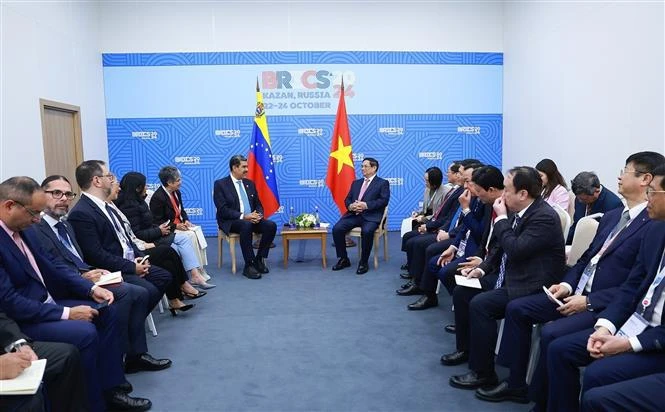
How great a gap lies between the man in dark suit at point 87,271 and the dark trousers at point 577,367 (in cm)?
236

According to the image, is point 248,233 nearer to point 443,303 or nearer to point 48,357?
point 443,303

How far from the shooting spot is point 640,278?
226 cm

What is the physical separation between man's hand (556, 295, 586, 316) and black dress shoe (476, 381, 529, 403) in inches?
19.4

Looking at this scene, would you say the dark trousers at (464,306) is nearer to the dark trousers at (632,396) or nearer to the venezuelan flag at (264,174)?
the dark trousers at (632,396)

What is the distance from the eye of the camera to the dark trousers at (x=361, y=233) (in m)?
5.80

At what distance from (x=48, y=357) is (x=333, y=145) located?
5.26 metres

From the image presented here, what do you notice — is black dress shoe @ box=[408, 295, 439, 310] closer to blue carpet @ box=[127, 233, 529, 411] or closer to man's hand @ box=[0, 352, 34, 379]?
blue carpet @ box=[127, 233, 529, 411]

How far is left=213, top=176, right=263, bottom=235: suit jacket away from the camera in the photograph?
5770 millimetres

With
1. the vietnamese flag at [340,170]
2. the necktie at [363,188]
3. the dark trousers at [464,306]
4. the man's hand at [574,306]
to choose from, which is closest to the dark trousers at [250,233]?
the necktie at [363,188]

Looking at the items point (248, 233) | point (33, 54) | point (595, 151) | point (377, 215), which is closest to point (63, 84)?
point (33, 54)

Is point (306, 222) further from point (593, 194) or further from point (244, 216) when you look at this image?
point (593, 194)

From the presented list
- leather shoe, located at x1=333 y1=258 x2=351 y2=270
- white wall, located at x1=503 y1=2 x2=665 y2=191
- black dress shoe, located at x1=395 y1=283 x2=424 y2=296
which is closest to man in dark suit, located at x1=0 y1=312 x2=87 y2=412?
black dress shoe, located at x1=395 y1=283 x2=424 y2=296

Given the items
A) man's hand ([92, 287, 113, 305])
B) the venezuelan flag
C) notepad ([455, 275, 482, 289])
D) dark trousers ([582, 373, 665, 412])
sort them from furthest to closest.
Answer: the venezuelan flag → notepad ([455, 275, 482, 289]) → man's hand ([92, 287, 113, 305]) → dark trousers ([582, 373, 665, 412])

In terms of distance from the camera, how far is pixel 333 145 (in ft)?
23.1
